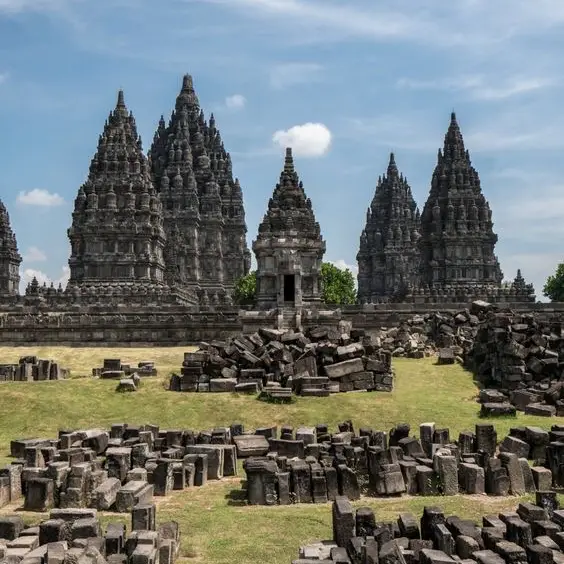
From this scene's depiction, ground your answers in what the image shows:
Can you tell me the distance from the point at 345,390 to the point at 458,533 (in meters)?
13.2

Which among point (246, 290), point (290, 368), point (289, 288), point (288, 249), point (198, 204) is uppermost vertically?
point (198, 204)

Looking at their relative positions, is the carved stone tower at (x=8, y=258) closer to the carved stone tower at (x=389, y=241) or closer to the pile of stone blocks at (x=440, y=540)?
the carved stone tower at (x=389, y=241)

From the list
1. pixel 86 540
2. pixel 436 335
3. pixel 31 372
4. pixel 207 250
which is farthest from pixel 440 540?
pixel 207 250

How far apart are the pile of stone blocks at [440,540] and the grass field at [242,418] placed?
0.87 metres

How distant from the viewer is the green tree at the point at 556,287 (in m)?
79.6

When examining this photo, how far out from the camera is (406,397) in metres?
21.8

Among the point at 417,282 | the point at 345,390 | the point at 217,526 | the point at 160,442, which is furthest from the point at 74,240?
the point at 217,526

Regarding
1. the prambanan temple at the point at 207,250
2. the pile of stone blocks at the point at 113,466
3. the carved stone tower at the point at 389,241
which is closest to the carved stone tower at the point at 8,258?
the prambanan temple at the point at 207,250

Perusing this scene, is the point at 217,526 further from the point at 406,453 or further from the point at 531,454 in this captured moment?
the point at 531,454

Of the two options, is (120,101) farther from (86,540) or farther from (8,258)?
(86,540)

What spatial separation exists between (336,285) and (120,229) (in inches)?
925

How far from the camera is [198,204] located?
77.6 meters

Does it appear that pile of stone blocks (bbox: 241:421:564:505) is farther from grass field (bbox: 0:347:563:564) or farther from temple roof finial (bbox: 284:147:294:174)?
temple roof finial (bbox: 284:147:294:174)

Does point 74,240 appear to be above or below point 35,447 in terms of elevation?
above
